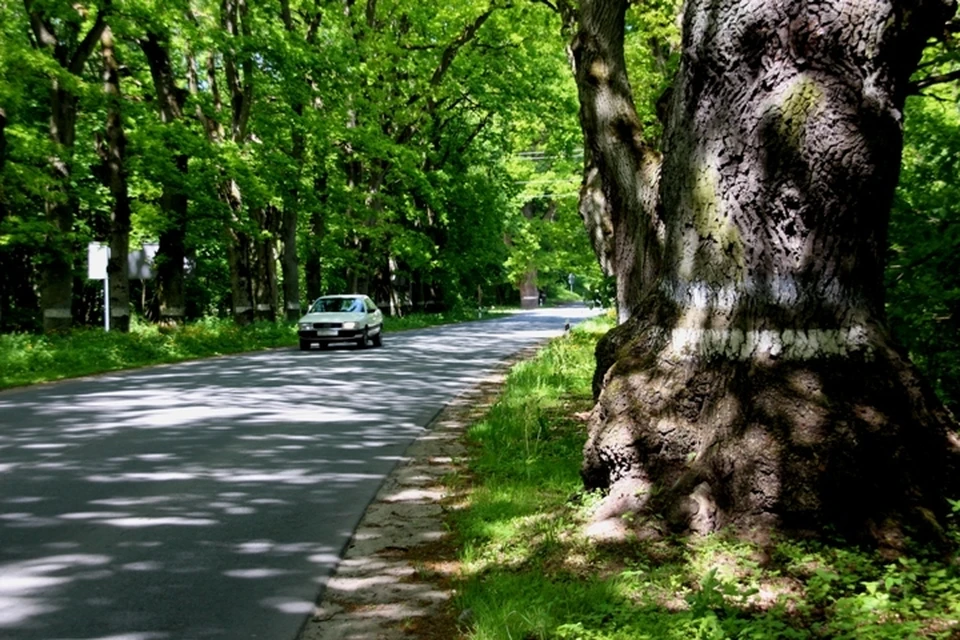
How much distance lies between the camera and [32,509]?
616 centimetres

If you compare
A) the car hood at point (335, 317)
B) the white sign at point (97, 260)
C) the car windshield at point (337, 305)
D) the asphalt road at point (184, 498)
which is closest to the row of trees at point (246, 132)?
the white sign at point (97, 260)

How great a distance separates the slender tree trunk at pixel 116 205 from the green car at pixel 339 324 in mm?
4828

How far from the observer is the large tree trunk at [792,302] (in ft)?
13.8

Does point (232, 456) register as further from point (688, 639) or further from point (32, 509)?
point (688, 639)

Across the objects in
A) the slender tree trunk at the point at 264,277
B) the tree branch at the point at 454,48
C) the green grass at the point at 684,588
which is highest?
the tree branch at the point at 454,48

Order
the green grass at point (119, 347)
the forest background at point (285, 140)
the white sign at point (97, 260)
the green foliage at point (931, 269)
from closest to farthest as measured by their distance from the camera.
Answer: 1. the green foliage at point (931, 269)
2. the forest background at point (285, 140)
3. the green grass at point (119, 347)
4. the white sign at point (97, 260)

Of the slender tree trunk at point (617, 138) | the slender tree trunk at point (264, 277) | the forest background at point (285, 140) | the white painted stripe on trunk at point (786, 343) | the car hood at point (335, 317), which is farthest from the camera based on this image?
the slender tree trunk at point (264, 277)

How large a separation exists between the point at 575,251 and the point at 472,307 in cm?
2449

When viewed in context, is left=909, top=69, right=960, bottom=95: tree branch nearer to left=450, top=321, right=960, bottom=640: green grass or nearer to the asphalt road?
left=450, top=321, right=960, bottom=640: green grass

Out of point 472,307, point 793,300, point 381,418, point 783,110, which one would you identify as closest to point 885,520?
point 793,300

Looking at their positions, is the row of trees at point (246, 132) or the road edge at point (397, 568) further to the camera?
the row of trees at point (246, 132)

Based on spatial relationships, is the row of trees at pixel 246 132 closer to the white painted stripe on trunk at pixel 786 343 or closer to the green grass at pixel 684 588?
the green grass at pixel 684 588

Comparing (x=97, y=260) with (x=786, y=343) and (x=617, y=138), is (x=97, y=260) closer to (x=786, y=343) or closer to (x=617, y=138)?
(x=617, y=138)

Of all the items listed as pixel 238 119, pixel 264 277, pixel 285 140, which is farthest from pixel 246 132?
pixel 264 277
